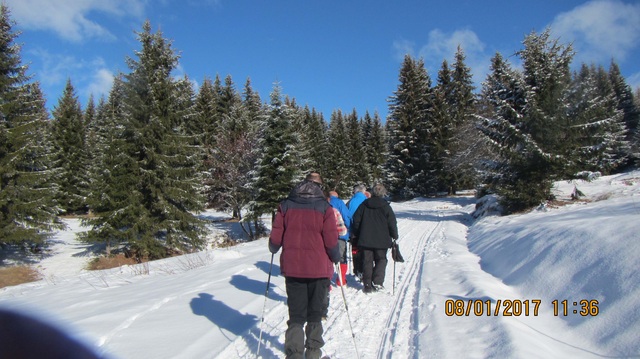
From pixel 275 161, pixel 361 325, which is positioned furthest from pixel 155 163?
pixel 361 325

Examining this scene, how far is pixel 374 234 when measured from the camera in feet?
21.5

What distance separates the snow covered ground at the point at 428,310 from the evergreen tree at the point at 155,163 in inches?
384

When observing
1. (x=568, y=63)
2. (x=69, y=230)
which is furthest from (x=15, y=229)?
(x=568, y=63)

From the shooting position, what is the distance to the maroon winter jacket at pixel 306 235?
3.55 m

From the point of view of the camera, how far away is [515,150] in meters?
14.8

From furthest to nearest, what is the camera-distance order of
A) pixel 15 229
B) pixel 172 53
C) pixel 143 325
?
pixel 172 53 → pixel 15 229 → pixel 143 325

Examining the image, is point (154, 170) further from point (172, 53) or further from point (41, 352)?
point (41, 352)

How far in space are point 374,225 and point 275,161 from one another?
1560 centimetres

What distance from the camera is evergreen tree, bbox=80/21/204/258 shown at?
1688 centimetres

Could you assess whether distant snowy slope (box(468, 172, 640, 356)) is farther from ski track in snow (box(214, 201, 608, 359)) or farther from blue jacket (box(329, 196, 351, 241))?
blue jacket (box(329, 196, 351, 241))

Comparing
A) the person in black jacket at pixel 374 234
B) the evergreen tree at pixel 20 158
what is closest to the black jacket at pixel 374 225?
the person in black jacket at pixel 374 234

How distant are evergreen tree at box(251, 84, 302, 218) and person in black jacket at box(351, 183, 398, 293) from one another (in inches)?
597

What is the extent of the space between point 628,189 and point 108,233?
2281 cm
